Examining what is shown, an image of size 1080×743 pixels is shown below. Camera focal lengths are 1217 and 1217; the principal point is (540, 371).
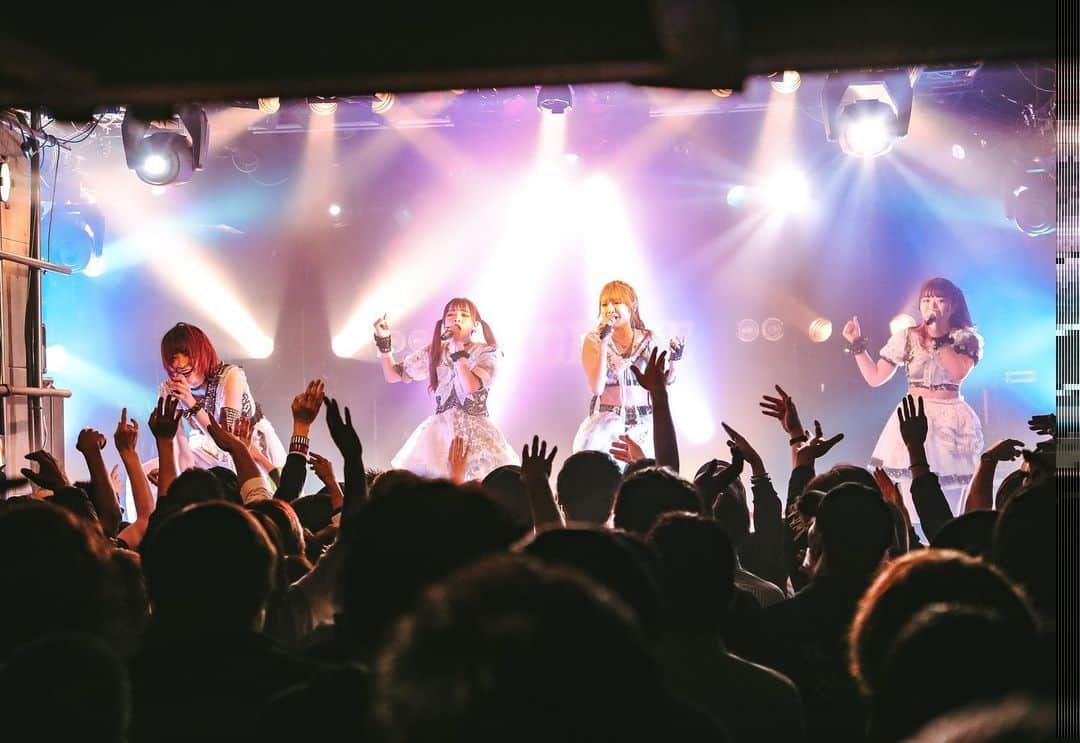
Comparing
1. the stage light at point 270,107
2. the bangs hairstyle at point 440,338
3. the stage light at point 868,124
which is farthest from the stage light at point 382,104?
the stage light at point 868,124

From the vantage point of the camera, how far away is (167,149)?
9.80m

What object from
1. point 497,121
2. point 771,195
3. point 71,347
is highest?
point 497,121

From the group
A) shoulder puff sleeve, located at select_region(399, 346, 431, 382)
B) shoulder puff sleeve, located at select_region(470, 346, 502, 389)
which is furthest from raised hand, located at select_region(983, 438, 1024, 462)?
shoulder puff sleeve, located at select_region(399, 346, 431, 382)

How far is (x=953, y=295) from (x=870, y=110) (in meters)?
2.26

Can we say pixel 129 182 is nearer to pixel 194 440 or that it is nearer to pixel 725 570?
pixel 194 440

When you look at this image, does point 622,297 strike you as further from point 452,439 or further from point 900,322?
point 900,322

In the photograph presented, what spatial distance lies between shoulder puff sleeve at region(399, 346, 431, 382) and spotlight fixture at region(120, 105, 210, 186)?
9.84 ft

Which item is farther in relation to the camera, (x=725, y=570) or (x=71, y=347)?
(x=71, y=347)

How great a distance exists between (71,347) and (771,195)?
7.56 meters

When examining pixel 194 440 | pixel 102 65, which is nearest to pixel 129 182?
pixel 194 440

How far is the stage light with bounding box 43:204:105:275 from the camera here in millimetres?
12562

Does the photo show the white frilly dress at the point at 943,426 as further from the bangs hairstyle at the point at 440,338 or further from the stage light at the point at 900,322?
the bangs hairstyle at the point at 440,338

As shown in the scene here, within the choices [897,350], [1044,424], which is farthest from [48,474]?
[897,350]

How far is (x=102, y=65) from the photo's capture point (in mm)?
3387
